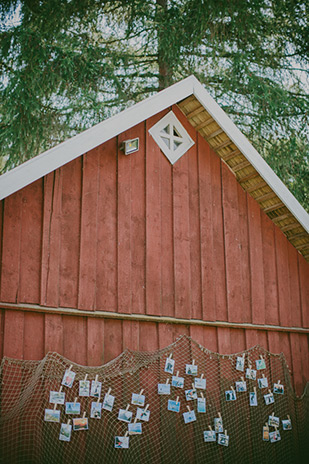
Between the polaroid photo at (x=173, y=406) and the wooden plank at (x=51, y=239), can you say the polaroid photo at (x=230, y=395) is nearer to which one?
the polaroid photo at (x=173, y=406)

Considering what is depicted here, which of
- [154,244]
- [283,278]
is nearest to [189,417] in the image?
[154,244]

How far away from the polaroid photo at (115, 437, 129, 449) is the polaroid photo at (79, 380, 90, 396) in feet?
2.07

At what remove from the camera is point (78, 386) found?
616 cm

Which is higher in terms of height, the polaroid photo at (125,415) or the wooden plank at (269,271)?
the wooden plank at (269,271)

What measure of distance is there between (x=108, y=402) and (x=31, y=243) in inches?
76.3

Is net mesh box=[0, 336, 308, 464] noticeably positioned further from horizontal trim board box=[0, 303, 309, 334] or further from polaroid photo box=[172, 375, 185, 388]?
horizontal trim board box=[0, 303, 309, 334]

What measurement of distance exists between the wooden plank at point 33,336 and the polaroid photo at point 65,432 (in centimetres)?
76

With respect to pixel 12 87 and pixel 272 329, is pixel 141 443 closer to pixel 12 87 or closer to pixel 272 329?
pixel 272 329

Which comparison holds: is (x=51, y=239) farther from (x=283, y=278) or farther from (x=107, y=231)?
(x=283, y=278)

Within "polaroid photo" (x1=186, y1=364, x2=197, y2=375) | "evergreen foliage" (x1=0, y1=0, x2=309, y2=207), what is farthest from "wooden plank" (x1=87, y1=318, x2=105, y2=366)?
"evergreen foliage" (x1=0, y1=0, x2=309, y2=207)

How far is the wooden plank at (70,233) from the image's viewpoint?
6289 mm

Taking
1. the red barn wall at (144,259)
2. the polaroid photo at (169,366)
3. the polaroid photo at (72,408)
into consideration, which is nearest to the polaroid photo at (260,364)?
the red barn wall at (144,259)

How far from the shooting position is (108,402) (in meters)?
6.28

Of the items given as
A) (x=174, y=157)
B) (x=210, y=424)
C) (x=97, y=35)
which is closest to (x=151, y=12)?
(x=97, y=35)
